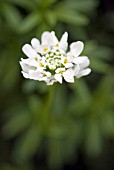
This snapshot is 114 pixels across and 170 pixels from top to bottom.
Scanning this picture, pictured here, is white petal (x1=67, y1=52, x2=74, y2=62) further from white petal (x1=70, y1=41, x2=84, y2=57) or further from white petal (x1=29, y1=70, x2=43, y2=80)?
white petal (x1=29, y1=70, x2=43, y2=80)

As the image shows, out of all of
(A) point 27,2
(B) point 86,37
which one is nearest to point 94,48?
(B) point 86,37

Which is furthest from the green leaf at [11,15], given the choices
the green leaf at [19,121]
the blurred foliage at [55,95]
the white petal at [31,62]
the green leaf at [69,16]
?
the white petal at [31,62]

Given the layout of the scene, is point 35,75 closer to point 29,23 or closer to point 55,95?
point 29,23

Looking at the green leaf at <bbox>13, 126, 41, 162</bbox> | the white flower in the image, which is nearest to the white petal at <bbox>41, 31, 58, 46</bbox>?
the white flower

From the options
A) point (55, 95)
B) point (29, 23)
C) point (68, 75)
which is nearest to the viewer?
point (68, 75)

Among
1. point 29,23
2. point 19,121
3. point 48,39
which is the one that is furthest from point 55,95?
point 48,39

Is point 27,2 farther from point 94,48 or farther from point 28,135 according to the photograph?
point 28,135
